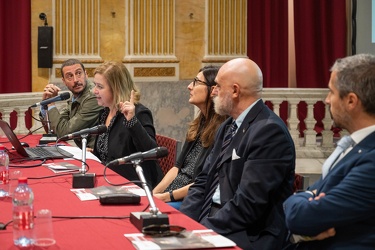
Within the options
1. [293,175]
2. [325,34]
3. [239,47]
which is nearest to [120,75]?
[293,175]

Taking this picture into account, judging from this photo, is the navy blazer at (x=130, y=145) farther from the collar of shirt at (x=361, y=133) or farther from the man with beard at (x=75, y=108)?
the collar of shirt at (x=361, y=133)

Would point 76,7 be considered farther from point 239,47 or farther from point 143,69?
point 239,47

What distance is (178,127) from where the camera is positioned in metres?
8.47

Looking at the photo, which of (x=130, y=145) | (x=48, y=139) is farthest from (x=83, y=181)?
(x=48, y=139)

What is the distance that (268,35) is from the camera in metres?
8.89

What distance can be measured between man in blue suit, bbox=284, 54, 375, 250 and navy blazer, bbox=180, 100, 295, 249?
1.49 ft

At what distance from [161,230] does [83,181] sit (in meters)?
0.99

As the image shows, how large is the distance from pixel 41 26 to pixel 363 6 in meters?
3.77

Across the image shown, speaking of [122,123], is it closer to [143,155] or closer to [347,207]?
[143,155]

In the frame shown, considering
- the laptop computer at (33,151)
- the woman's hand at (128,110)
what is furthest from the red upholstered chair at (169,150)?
the laptop computer at (33,151)

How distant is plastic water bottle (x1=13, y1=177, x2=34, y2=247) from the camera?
8.36ft

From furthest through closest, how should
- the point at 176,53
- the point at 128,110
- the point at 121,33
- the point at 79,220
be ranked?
the point at 176,53, the point at 121,33, the point at 128,110, the point at 79,220

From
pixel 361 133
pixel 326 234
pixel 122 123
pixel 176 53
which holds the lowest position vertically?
pixel 326 234

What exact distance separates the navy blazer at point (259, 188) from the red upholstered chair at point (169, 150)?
4.46 ft
